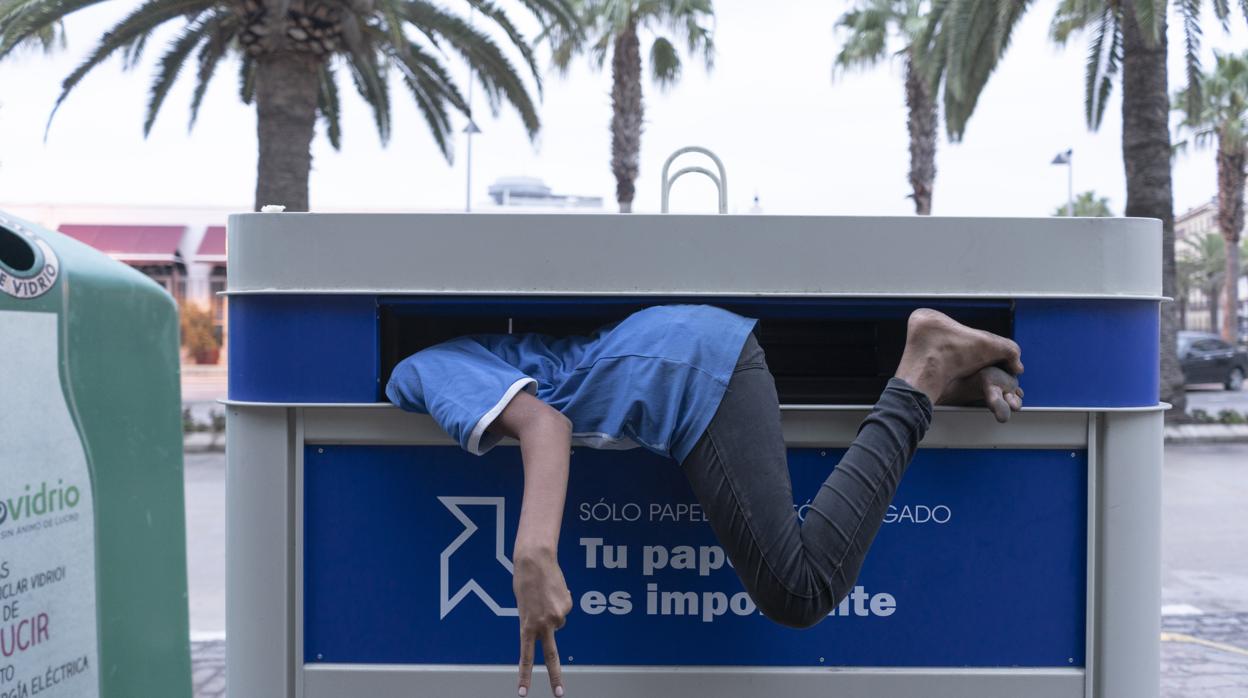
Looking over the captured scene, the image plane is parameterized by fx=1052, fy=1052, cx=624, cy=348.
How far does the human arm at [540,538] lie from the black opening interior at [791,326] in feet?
0.87

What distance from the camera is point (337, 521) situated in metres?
1.79

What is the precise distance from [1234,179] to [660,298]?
29753mm

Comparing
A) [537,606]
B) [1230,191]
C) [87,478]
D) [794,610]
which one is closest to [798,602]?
[794,610]

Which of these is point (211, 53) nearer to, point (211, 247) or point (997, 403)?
point (997, 403)

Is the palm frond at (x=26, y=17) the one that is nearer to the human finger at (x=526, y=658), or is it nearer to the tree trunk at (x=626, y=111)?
the tree trunk at (x=626, y=111)

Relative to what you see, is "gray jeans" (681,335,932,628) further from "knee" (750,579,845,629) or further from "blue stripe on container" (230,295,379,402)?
"blue stripe on container" (230,295,379,402)

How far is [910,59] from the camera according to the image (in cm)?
1603

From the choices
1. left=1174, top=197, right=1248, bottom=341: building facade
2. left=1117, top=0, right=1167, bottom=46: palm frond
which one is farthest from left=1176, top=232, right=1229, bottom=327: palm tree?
left=1117, top=0, right=1167, bottom=46: palm frond

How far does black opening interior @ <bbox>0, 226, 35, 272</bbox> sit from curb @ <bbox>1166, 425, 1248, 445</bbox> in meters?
13.6

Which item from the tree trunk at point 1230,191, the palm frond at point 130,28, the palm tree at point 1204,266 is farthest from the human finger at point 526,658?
the palm tree at point 1204,266

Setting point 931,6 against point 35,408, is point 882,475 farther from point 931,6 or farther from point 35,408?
point 931,6

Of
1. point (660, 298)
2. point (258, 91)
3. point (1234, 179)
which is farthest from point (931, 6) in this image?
point (1234, 179)

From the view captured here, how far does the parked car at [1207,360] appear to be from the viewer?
68.7 ft

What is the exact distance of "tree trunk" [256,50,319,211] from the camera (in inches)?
390
